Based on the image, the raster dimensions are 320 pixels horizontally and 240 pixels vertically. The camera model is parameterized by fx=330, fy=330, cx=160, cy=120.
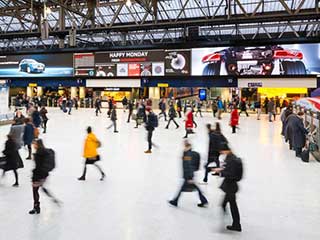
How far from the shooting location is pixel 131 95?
3316 cm

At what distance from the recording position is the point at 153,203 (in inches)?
242

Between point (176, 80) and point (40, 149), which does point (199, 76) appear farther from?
point (40, 149)

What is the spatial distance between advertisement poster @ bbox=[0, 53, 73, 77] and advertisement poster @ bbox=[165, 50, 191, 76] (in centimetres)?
1049

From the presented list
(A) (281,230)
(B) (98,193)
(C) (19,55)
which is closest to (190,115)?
(B) (98,193)

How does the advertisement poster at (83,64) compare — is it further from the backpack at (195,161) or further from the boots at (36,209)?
the backpack at (195,161)

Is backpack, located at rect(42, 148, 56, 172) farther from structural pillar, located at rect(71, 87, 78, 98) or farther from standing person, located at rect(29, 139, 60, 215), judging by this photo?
structural pillar, located at rect(71, 87, 78, 98)

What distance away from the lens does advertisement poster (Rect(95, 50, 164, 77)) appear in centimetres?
3069

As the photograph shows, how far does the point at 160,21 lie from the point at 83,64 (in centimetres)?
1040

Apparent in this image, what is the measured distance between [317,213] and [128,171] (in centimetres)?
454

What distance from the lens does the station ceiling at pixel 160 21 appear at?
65.8 feet

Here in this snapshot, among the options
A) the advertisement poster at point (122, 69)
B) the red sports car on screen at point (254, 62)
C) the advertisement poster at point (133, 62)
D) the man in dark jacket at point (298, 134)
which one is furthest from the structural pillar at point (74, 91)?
the man in dark jacket at point (298, 134)

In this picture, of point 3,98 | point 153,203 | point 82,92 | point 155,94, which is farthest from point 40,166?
point 82,92

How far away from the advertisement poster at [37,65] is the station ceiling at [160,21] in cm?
272

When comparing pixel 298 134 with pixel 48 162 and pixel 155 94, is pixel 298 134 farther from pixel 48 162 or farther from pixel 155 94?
pixel 155 94
